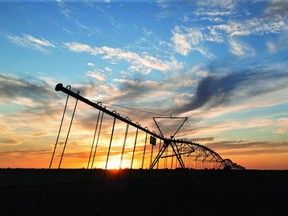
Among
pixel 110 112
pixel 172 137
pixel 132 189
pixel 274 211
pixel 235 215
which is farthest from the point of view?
pixel 172 137

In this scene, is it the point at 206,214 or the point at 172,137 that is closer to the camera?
the point at 206,214

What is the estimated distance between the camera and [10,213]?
1612cm

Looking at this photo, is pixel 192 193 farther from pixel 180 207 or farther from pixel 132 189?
pixel 180 207

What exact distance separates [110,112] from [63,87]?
543 centimetres

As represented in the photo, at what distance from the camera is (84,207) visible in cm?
1791

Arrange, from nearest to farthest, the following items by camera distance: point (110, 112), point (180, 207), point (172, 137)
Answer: point (180, 207)
point (110, 112)
point (172, 137)

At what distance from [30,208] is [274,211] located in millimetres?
15873

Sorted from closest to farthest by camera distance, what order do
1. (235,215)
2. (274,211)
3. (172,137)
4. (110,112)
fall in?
(235,215) < (274,211) < (110,112) < (172,137)

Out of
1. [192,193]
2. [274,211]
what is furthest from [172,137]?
[274,211]

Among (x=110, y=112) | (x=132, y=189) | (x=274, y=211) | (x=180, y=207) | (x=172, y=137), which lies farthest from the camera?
(x=172, y=137)

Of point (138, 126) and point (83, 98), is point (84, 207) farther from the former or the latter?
point (138, 126)

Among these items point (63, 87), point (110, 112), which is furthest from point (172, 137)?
point (63, 87)

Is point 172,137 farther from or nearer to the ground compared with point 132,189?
farther from the ground

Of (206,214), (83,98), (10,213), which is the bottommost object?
(10,213)
